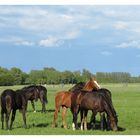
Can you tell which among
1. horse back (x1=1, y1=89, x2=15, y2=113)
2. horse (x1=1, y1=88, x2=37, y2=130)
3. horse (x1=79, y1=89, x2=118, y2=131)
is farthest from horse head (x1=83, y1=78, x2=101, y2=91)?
horse back (x1=1, y1=89, x2=15, y2=113)

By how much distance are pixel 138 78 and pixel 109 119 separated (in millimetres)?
102382

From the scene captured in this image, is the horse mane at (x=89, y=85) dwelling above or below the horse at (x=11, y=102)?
above

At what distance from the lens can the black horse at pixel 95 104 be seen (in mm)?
17516

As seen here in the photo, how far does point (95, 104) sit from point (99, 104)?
0.18 metres

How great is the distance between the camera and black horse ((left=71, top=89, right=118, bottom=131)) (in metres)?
17.5

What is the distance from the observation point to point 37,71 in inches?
3349

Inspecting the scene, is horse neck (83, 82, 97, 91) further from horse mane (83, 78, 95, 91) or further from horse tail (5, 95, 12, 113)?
horse tail (5, 95, 12, 113)

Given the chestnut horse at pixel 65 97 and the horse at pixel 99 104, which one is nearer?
the horse at pixel 99 104

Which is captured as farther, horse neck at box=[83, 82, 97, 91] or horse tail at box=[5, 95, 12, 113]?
horse neck at box=[83, 82, 97, 91]

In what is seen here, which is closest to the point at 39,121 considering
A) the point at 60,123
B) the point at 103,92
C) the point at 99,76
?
the point at 60,123

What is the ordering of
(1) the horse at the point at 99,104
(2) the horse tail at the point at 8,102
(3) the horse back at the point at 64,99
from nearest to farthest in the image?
1. (1) the horse at the point at 99,104
2. (2) the horse tail at the point at 8,102
3. (3) the horse back at the point at 64,99

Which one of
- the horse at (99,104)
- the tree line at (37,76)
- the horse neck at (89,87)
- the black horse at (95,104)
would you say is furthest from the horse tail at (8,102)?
the tree line at (37,76)

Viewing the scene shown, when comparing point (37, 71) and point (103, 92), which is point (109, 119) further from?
point (37, 71)

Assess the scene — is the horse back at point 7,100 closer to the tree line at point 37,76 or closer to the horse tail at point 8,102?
the horse tail at point 8,102
